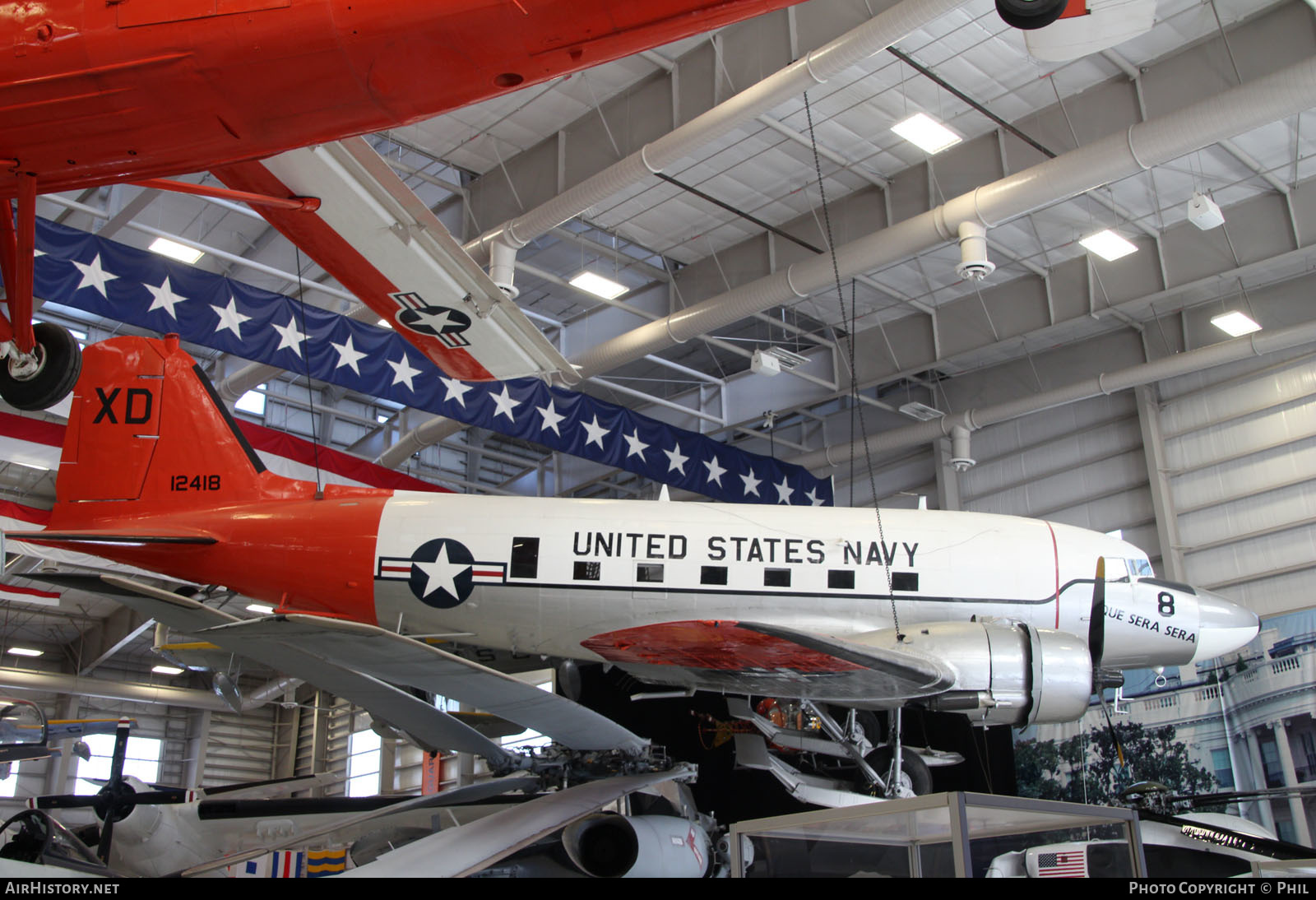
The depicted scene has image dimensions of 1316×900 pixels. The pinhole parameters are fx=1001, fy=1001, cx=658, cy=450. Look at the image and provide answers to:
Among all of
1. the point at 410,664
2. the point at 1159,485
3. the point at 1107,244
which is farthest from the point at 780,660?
the point at 1159,485

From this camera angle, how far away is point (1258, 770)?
18.6 metres

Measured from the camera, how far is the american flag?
4.07m

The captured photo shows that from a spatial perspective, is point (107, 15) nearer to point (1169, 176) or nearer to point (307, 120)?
point (307, 120)

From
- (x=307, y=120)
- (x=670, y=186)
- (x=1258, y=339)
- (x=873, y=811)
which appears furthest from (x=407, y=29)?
(x=1258, y=339)

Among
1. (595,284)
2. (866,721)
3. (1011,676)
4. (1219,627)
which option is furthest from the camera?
(595,284)

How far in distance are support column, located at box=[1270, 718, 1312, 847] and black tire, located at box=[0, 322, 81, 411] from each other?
19.7 m

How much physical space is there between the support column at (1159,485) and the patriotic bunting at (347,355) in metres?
8.68

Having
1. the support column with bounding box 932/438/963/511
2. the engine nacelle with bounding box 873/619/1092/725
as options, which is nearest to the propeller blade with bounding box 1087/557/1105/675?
the engine nacelle with bounding box 873/619/1092/725

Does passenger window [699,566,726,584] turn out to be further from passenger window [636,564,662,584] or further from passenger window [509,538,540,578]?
passenger window [509,538,540,578]

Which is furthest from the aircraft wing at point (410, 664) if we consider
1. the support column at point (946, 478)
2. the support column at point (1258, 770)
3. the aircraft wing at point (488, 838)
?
the support column at point (946, 478)

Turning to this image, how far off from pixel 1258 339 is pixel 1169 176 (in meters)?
3.85

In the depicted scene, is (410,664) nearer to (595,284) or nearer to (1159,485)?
(595,284)

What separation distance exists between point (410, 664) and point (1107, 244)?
14.2 meters

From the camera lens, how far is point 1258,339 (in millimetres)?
19359
